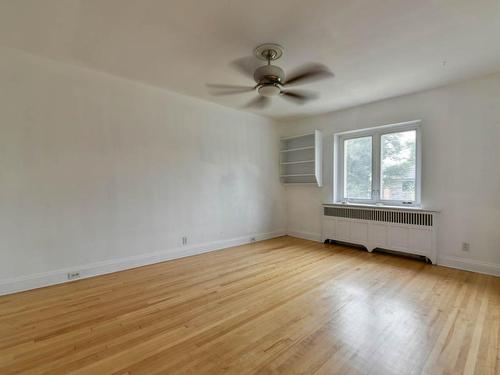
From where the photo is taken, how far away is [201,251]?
175 inches

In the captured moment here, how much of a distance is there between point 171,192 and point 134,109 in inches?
54.8

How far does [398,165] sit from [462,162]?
2.87 ft

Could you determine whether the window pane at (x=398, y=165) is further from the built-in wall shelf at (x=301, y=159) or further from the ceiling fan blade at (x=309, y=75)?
the ceiling fan blade at (x=309, y=75)

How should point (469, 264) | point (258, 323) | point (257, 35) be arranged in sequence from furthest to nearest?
point (469, 264), point (257, 35), point (258, 323)

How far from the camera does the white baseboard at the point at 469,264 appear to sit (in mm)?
3322

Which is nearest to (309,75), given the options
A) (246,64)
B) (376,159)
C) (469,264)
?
(246,64)

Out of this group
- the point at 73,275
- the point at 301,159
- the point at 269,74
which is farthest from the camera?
the point at 301,159

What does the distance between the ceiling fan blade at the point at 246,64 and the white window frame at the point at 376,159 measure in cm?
269

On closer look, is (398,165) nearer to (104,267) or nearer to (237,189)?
(237,189)

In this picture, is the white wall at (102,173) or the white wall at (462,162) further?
the white wall at (462,162)

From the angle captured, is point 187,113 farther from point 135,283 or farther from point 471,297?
point 471,297

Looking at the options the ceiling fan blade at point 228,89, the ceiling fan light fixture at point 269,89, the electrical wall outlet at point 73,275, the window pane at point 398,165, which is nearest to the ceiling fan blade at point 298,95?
the ceiling fan light fixture at point 269,89

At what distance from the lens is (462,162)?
142 inches

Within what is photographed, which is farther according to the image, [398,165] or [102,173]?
[398,165]
